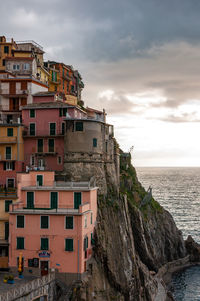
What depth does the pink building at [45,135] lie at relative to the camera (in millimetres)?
59188

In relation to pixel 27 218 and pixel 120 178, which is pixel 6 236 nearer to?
pixel 27 218

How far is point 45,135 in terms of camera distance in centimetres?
5916

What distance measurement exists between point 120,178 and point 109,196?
20924 millimetres

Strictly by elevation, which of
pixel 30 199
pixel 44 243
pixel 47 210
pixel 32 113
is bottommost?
pixel 44 243

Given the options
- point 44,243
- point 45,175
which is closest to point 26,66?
point 45,175

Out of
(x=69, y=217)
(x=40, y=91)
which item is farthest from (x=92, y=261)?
(x=40, y=91)

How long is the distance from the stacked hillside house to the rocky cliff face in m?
2.68

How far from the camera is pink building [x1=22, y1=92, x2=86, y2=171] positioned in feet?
194

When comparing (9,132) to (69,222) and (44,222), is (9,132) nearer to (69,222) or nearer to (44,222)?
(44,222)

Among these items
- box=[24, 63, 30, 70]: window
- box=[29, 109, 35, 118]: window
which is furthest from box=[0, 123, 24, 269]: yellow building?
box=[24, 63, 30, 70]: window

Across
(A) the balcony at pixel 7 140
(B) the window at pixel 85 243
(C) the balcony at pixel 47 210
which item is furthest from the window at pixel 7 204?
(B) the window at pixel 85 243

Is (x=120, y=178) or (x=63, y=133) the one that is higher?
(x=63, y=133)

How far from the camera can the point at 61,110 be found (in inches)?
2367

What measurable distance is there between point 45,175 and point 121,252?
17151mm
